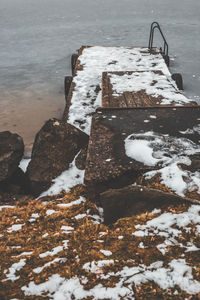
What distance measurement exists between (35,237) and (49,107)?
6.60m

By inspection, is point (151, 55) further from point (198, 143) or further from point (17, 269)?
point (17, 269)

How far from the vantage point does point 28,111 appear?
27.8 ft

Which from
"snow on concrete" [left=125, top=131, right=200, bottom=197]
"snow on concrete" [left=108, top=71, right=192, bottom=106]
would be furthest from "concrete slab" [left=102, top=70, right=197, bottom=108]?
"snow on concrete" [left=125, top=131, right=200, bottom=197]

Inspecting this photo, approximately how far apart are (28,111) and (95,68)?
102 inches

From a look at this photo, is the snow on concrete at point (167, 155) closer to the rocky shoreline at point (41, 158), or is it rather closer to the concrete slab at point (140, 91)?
the rocky shoreline at point (41, 158)

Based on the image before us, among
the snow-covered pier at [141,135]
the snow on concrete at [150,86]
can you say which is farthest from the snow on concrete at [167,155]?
the snow on concrete at [150,86]

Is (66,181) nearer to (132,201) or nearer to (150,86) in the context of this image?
(132,201)

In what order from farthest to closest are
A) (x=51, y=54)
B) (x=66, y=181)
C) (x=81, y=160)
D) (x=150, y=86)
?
1. (x=51, y=54)
2. (x=150, y=86)
3. (x=81, y=160)
4. (x=66, y=181)

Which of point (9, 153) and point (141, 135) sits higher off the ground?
point (141, 135)

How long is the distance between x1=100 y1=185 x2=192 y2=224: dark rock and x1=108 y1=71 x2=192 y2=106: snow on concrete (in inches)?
105

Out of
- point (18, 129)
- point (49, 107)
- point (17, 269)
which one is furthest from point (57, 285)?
point (49, 107)

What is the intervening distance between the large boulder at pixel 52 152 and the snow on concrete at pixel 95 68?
755mm

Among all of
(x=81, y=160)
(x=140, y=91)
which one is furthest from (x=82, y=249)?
(x=140, y=91)

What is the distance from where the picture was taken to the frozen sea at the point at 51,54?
859 centimetres
